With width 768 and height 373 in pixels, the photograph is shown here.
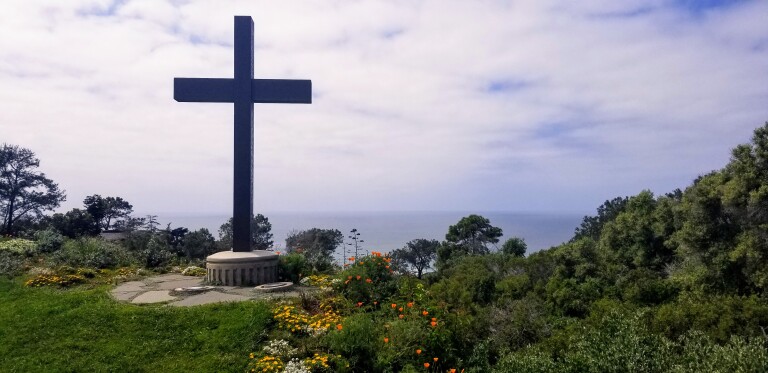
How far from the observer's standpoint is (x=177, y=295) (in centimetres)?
838

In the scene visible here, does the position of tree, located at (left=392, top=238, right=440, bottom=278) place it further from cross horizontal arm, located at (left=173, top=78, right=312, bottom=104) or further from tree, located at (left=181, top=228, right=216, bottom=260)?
cross horizontal arm, located at (left=173, top=78, right=312, bottom=104)

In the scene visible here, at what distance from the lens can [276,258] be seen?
9766 millimetres

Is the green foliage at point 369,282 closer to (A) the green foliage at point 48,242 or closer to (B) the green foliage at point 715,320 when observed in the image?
(B) the green foliage at point 715,320

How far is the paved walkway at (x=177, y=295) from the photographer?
7.88m

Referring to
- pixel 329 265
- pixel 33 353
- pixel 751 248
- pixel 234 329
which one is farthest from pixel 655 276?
pixel 33 353

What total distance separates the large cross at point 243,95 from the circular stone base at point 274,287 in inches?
65.1

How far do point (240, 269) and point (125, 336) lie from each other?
3101 millimetres

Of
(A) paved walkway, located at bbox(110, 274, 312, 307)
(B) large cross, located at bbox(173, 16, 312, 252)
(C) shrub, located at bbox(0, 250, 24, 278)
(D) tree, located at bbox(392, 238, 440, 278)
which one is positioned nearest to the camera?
(A) paved walkway, located at bbox(110, 274, 312, 307)

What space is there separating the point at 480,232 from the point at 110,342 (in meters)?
17.4

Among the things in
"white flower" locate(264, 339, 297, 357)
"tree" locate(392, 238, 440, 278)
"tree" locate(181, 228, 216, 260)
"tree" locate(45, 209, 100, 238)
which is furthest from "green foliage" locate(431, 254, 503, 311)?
"tree" locate(392, 238, 440, 278)

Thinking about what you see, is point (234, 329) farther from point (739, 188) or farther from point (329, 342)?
point (739, 188)

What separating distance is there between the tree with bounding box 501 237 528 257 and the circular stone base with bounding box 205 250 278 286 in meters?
10.8

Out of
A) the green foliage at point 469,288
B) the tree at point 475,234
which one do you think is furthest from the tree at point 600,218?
the green foliage at point 469,288

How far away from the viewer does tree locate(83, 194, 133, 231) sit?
1858cm
